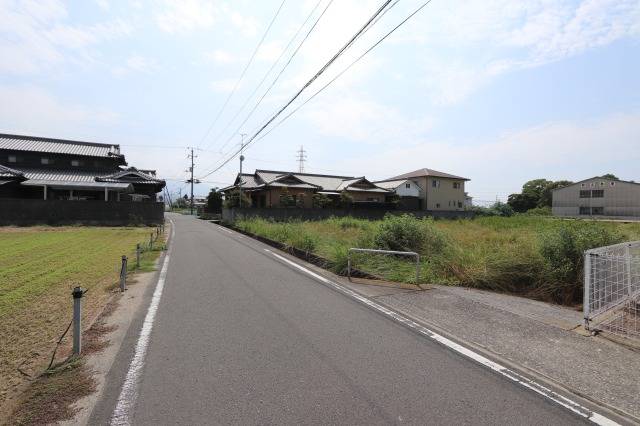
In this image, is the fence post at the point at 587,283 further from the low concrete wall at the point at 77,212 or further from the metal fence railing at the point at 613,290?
the low concrete wall at the point at 77,212

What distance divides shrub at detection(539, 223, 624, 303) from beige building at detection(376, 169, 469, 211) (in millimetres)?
41878

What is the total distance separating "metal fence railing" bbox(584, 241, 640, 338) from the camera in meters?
5.29

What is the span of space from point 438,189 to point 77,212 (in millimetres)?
41027

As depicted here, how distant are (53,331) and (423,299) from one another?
6.01 m

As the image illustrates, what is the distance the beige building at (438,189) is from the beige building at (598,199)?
16.5 metres

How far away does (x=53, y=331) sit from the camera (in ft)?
17.4

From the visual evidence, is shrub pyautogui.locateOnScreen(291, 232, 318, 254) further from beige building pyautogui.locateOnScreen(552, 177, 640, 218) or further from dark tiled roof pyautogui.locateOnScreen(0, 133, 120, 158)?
beige building pyautogui.locateOnScreen(552, 177, 640, 218)

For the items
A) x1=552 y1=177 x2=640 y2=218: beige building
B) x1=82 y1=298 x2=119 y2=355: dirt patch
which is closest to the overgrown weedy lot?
x1=82 y1=298 x2=119 y2=355: dirt patch

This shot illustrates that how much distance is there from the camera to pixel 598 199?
52031 mm

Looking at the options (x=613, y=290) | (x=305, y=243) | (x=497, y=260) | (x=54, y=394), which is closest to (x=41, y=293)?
(x=54, y=394)

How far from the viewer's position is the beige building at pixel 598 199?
48.8m

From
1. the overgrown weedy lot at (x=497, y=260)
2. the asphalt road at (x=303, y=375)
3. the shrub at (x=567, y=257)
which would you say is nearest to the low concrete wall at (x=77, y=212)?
the overgrown weedy lot at (x=497, y=260)

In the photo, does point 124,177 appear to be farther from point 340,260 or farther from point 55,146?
point 340,260

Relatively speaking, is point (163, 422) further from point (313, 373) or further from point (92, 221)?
point (92, 221)
